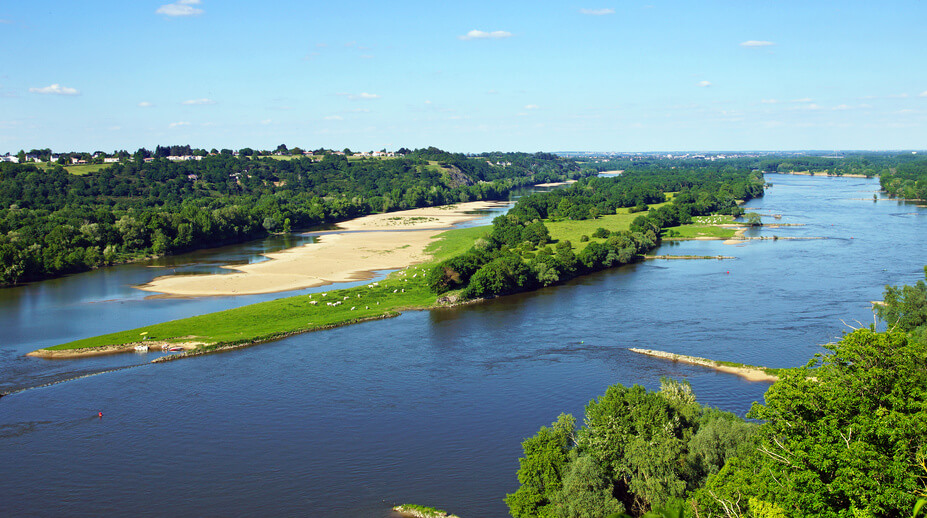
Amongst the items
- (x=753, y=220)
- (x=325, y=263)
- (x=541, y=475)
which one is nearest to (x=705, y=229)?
(x=753, y=220)

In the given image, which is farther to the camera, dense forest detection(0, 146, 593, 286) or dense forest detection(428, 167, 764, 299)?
dense forest detection(0, 146, 593, 286)

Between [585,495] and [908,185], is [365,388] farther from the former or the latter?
[908,185]

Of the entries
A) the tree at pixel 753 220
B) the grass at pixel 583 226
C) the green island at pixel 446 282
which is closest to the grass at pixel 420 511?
the green island at pixel 446 282

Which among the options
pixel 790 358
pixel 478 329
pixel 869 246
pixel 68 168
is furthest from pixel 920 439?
pixel 68 168

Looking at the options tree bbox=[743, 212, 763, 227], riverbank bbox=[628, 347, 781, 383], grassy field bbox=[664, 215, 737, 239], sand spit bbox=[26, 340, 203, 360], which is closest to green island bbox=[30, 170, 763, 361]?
sand spit bbox=[26, 340, 203, 360]

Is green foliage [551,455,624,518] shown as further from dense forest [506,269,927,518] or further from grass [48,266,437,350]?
grass [48,266,437,350]
